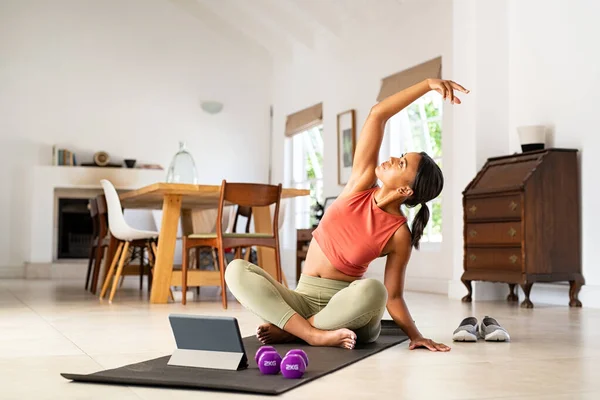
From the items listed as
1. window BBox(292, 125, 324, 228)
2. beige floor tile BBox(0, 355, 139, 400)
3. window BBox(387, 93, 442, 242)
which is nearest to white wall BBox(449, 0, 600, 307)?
window BBox(387, 93, 442, 242)

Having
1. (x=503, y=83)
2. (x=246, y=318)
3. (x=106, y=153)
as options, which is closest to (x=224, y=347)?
(x=246, y=318)

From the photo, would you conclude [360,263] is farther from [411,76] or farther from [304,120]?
[304,120]

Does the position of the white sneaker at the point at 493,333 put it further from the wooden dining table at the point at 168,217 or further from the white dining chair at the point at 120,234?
the white dining chair at the point at 120,234

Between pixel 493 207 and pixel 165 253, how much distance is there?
2.62 m

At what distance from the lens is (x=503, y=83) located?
275 inches

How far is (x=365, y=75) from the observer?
9.09m

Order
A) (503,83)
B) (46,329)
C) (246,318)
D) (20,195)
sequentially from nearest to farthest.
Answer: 1. (46,329)
2. (246,318)
3. (503,83)
4. (20,195)

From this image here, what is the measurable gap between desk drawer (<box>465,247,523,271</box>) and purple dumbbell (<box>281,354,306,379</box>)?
401 cm

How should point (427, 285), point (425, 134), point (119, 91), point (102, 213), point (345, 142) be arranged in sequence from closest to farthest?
point (102, 213) → point (427, 285) → point (425, 134) → point (345, 142) → point (119, 91)

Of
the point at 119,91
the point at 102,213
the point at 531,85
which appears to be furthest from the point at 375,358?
the point at 119,91

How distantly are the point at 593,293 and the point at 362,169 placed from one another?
11.4ft

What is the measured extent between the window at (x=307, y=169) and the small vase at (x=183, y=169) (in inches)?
81.9

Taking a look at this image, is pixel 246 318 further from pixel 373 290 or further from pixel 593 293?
pixel 593 293

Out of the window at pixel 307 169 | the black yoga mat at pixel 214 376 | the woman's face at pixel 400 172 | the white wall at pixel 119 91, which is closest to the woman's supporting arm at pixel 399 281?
the woman's face at pixel 400 172
